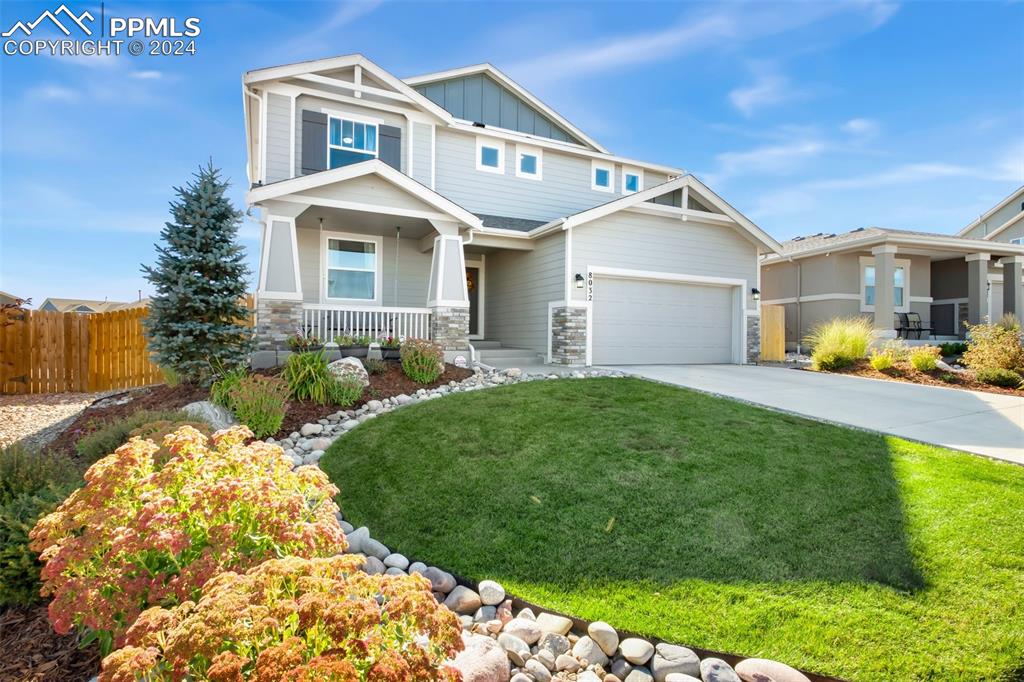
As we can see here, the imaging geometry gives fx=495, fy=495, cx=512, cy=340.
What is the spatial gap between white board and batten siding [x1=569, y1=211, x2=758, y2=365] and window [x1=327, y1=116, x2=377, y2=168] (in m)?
5.24

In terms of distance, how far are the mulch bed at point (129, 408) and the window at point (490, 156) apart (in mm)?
9097

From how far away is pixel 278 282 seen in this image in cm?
896

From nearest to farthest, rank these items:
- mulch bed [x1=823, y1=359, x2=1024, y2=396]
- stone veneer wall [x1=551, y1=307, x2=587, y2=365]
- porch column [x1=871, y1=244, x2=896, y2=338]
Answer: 1. mulch bed [x1=823, y1=359, x2=1024, y2=396]
2. stone veneer wall [x1=551, y1=307, x2=587, y2=365]
3. porch column [x1=871, y1=244, x2=896, y2=338]

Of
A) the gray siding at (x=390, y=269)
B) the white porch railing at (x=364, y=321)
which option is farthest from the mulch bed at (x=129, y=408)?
the gray siding at (x=390, y=269)

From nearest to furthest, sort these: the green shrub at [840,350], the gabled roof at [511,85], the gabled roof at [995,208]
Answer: the green shrub at [840,350] → the gabled roof at [511,85] → the gabled roof at [995,208]

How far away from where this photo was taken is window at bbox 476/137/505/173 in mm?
13516

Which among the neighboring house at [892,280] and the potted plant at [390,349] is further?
the neighboring house at [892,280]

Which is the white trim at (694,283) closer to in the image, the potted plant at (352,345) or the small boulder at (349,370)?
the potted plant at (352,345)

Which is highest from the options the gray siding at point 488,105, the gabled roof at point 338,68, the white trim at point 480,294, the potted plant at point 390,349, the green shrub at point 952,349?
the gray siding at point 488,105

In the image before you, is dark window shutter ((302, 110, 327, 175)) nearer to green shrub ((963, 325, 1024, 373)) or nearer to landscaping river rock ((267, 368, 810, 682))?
landscaping river rock ((267, 368, 810, 682))

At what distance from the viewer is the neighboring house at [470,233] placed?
9.83 meters

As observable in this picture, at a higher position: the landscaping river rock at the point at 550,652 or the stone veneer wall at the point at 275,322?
the stone veneer wall at the point at 275,322

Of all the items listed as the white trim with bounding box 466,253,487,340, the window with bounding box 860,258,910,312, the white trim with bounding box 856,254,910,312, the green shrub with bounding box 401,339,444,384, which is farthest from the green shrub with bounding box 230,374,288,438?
the window with bounding box 860,258,910,312

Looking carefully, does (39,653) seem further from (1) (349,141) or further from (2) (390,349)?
(1) (349,141)
